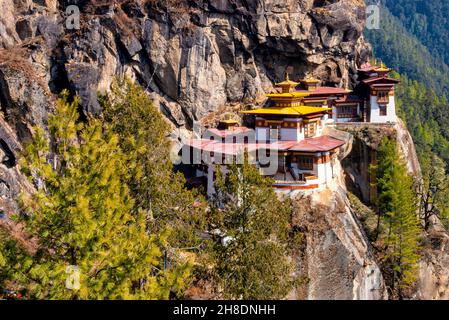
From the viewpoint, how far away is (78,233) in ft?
48.5

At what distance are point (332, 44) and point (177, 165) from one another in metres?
20.1

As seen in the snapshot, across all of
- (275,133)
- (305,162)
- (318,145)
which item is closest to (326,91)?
(275,133)

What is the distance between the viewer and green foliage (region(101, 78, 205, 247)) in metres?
25.1

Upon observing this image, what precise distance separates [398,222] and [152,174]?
20.1 m

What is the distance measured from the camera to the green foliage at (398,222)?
3722 cm

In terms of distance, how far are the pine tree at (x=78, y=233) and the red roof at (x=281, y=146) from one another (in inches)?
880

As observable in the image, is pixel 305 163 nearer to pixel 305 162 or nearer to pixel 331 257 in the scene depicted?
pixel 305 162

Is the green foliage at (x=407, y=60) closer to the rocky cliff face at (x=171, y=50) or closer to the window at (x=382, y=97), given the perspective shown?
the window at (x=382, y=97)

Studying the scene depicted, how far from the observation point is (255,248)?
22.8 m

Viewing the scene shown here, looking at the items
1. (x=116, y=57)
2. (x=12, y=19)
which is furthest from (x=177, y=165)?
(x=12, y=19)

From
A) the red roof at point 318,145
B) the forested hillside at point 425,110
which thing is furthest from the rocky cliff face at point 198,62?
the forested hillside at point 425,110

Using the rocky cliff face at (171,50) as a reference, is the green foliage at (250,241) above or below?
below
